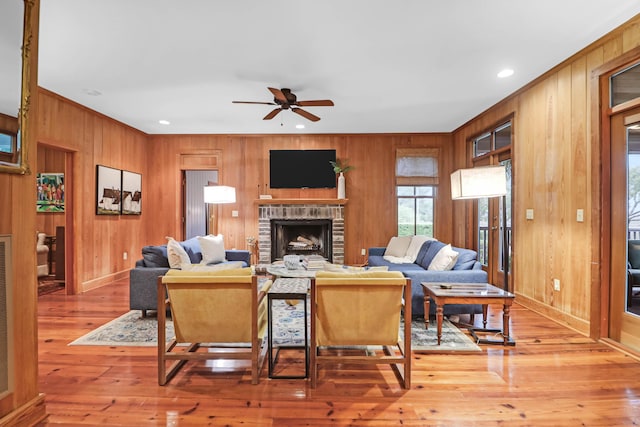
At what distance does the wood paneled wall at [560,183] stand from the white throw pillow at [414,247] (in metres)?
1.24

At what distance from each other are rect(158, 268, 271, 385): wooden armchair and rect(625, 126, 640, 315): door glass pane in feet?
10.5

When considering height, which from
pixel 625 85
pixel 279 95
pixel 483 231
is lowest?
pixel 483 231

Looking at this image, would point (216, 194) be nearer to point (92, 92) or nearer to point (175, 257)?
point (175, 257)

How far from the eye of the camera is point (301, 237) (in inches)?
253

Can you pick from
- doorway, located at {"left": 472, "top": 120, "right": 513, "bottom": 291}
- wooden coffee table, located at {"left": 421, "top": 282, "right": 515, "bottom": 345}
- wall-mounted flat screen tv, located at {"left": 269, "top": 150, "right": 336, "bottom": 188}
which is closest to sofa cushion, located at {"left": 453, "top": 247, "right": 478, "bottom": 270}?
wooden coffee table, located at {"left": 421, "top": 282, "right": 515, "bottom": 345}

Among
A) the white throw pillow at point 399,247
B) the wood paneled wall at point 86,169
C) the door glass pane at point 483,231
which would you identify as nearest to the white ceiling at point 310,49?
the wood paneled wall at point 86,169

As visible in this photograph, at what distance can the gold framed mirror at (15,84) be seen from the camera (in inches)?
66.2

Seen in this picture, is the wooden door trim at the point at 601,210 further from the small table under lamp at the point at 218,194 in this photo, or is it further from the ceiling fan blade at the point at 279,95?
the small table under lamp at the point at 218,194

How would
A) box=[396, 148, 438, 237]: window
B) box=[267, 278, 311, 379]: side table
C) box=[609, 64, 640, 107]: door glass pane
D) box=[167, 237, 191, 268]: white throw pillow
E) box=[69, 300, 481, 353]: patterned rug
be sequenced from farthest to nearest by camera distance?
box=[396, 148, 438, 237]: window < box=[167, 237, 191, 268]: white throw pillow < box=[69, 300, 481, 353]: patterned rug < box=[609, 64, 640, 107]: door glass pane < box=[267, 278, 311, 379]: side table

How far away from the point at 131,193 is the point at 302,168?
10.5 ft

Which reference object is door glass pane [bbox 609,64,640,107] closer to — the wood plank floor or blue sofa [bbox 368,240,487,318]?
blue sofa [bbox 368,240,487,318]

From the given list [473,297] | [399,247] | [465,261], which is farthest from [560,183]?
[399,247]

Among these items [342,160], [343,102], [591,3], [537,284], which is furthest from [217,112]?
[537,284]

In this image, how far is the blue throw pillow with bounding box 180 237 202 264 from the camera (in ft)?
14.1
